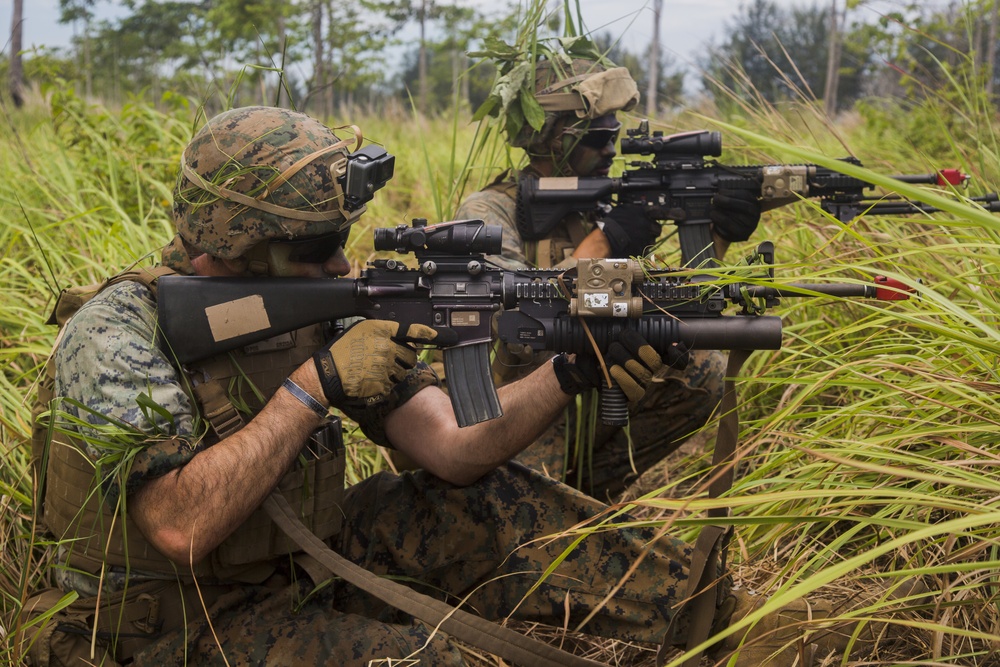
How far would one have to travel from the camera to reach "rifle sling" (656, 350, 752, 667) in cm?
245

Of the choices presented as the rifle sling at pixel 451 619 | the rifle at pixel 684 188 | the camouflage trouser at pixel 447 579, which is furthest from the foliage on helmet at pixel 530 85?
the rifle sling at pixel 451 619

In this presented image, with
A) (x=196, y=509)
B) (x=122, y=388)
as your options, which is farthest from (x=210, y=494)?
(x=122, y=388)

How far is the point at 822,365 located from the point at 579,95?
1.69 metres

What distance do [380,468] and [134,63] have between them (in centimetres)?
2517

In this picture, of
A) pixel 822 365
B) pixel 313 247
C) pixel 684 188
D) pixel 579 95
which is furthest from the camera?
pixel 684 188

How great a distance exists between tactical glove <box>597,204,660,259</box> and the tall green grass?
691mm

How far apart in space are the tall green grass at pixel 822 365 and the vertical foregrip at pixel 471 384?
0.61 metres

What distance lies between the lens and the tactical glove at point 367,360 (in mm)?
2547

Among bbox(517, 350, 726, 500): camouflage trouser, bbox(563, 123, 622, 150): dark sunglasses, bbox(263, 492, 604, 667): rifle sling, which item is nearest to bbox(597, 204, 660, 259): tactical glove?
bbox(563, 123, 622, 150): dark sunglasses

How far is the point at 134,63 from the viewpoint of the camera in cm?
2534

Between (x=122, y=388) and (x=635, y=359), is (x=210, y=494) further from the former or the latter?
(x=635, y=359)

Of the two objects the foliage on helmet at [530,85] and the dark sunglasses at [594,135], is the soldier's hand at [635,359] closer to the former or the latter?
the foliage on helmet at [530,85]

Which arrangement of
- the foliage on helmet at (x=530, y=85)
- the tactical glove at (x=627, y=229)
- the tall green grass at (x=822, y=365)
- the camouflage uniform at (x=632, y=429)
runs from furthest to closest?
the tactical glove at (x=627, y=229)
the foliage on helmet at (x=530, y=85)
the camouflage uniform at (x=632, y=429)
the tall green grass at (x=822, y=365)

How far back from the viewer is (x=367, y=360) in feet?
8.42
